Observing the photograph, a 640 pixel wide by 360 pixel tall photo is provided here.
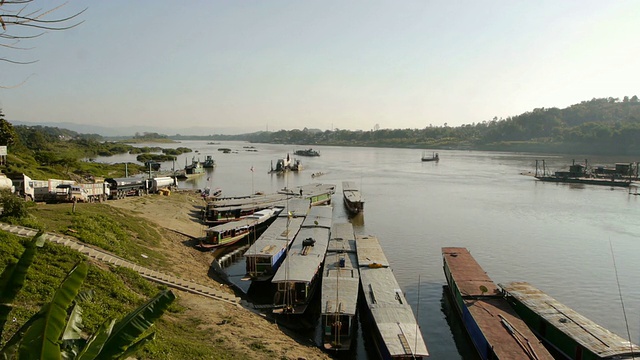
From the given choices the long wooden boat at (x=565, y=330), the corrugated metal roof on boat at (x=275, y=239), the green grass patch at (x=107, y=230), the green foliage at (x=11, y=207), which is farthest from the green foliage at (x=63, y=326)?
the corrugated metal roof on boat at (x=275, y=239)

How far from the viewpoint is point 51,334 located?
16.2ft

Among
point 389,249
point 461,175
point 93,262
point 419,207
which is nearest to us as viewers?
point 93,262

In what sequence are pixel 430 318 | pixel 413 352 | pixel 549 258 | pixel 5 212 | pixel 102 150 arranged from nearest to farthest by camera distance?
pixel 413 352
pixel 5 212
pixel 430 318
pixel 549 258
pixel 102 150

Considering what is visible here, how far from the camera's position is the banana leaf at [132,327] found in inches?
223

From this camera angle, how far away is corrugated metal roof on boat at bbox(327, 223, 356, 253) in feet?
87.9

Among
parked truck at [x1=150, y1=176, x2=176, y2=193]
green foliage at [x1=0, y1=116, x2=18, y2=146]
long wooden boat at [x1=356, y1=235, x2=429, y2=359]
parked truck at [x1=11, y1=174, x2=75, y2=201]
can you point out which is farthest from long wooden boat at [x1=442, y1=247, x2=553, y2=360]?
green foliage at [x1=0, y1=116, x2=18, y2=146]

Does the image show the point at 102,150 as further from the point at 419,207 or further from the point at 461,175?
the point at 419,207

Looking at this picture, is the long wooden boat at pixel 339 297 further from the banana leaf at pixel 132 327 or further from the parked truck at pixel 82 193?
the parked truck at pixel 82 193

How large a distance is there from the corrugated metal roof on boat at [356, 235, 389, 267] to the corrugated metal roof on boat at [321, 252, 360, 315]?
1.65ft

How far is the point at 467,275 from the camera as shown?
72.6 ft

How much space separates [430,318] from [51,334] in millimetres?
19415

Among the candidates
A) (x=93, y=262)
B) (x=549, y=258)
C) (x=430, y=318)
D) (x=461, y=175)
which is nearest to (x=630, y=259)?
(x=549, y=258)

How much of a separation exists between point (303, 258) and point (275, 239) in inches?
182

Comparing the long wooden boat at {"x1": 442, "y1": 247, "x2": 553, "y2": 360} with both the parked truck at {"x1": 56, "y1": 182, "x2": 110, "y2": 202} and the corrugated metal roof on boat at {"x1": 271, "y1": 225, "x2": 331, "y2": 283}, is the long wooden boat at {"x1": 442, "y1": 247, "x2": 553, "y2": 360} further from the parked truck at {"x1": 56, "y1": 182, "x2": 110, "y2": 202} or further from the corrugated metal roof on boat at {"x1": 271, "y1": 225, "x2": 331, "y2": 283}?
the parked truck at {"x1": 56, "y1": 182, "x2": 110, "y2": 202}
